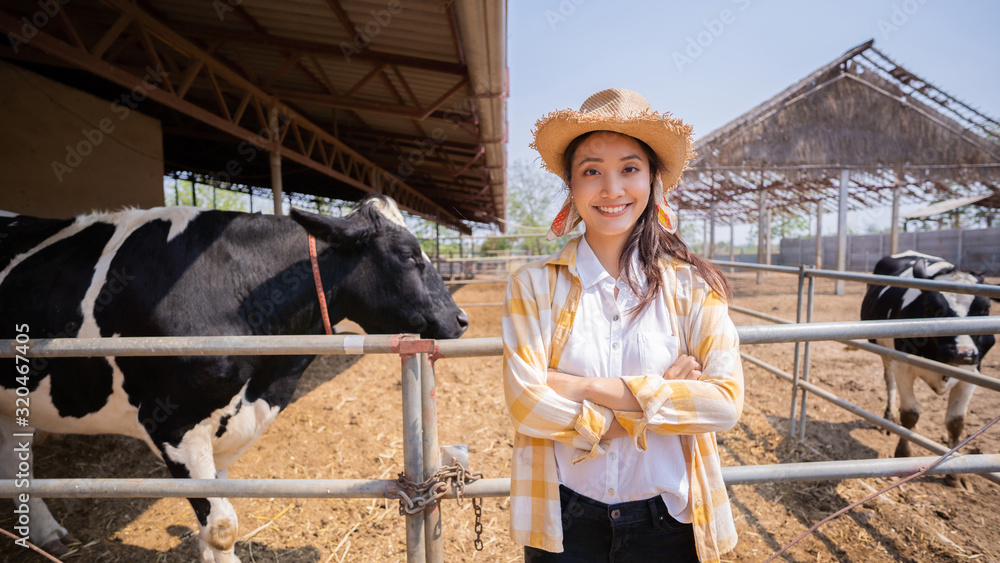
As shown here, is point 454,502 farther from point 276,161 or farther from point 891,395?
point 276,161

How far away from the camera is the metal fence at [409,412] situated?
1.12 meters

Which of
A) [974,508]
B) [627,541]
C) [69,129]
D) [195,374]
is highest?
[69,129]

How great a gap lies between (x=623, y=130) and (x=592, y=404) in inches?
24.3

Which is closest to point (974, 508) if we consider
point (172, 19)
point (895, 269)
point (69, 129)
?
point (895, 269)

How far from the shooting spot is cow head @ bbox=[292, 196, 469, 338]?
2.34 meters

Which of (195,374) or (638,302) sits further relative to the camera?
(195,374)

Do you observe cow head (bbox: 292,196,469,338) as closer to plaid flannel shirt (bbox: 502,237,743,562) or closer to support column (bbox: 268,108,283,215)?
plaid flannel shirt (bbox: 502,237,743,562)

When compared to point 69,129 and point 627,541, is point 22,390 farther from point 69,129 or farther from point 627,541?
point 69,129

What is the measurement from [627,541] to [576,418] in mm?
309

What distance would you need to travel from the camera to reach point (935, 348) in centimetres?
308

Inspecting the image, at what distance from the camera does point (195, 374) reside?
6.15 feet

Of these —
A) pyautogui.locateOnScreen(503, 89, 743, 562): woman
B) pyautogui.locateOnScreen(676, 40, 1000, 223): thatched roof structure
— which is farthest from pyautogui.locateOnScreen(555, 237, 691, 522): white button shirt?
pyautogui.locateOnScreen(676, 40, 1000, 223): thatched roof structure

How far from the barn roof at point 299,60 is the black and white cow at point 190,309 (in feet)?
2.24

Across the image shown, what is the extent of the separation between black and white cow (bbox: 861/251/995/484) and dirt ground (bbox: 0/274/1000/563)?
12.5 inches
